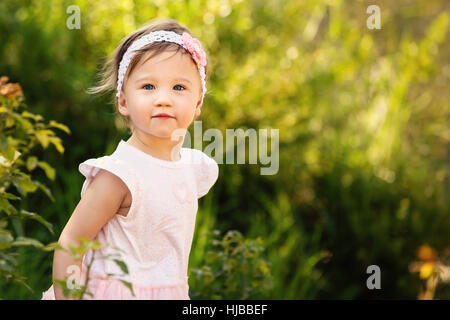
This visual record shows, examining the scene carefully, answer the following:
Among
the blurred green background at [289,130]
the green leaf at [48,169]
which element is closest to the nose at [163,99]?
the green leaf at [48,169]

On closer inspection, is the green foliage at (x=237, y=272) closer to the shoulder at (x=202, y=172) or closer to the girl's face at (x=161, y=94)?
the shoulder at (x=202, y=172)

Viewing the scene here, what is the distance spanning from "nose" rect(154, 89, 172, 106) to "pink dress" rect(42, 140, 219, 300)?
0.56 feet

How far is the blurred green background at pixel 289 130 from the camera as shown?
3859mm

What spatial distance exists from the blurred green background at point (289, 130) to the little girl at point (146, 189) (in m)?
1.41

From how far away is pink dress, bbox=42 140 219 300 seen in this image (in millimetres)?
1922

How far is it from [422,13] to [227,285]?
4496 mm

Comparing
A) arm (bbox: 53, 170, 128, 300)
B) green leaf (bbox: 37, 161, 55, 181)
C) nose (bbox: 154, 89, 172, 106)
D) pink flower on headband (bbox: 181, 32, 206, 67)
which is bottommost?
arm (bbox: 53, 170, 128, 300)

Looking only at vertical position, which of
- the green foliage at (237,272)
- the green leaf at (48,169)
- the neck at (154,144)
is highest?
the neck at (154,144)

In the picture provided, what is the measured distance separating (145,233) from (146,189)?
0.13 meters

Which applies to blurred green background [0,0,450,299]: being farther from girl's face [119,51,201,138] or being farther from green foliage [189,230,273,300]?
girl's face [119,51,201,138]

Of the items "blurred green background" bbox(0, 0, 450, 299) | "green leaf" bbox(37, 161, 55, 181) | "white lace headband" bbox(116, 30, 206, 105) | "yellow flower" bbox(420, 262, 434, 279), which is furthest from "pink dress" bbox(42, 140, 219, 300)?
"yellow flower" bbox(420, 262, 434, 279)

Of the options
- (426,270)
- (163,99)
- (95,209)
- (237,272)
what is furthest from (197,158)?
(426,270)
